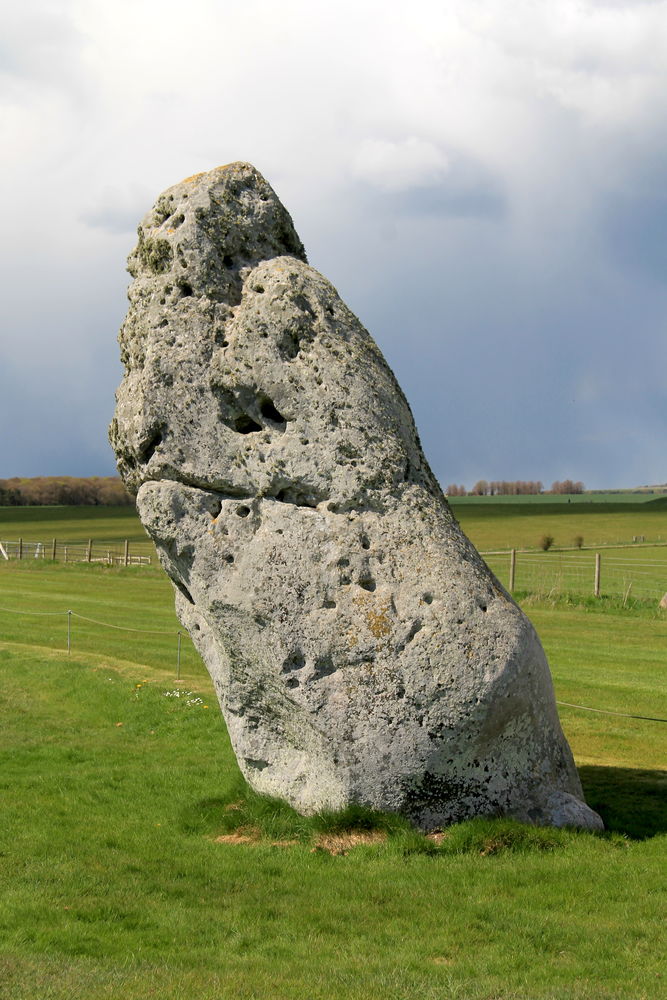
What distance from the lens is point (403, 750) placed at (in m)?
10.0

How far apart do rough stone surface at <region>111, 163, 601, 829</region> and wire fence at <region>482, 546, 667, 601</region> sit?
2470cm

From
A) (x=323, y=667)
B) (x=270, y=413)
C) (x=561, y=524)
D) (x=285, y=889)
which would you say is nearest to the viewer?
(x=285, y=889)

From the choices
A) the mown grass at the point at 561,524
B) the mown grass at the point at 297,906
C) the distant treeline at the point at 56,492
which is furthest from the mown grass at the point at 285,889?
the distant treeline at the point at 56,492

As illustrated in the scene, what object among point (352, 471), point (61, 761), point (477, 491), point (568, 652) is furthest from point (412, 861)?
point (477, 491)

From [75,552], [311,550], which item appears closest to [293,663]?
[311,550]

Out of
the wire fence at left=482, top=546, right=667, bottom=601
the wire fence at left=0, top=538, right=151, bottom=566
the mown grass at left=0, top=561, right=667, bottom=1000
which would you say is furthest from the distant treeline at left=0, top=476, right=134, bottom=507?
the mown grass at left=0, top=561, right=667, bottom=1000

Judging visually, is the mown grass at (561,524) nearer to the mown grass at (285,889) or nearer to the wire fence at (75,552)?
the wire fence at (75,552)

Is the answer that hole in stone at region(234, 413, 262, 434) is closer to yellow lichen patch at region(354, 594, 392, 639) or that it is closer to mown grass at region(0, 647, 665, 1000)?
yellow lichen patch at region(354, 594, 392, 639)

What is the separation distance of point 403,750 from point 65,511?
11574 centimetres

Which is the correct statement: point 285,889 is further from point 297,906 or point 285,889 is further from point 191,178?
point 191,178

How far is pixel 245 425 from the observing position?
11234 mm

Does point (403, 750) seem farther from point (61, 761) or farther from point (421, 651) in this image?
point (61, 761)

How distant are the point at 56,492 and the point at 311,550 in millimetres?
123390

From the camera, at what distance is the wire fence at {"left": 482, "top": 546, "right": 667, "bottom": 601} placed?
3744 cm
